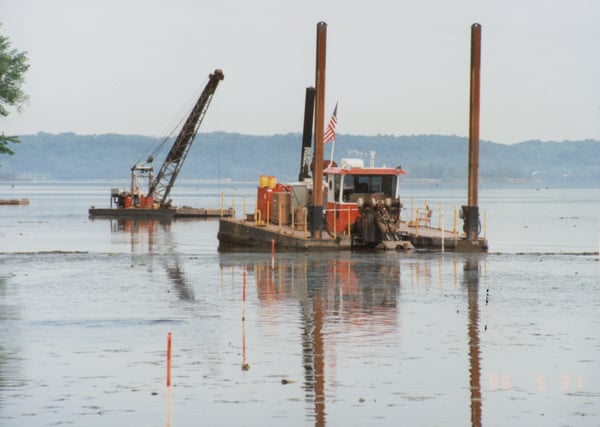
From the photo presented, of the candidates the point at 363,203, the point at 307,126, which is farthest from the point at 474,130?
the point at 307,126

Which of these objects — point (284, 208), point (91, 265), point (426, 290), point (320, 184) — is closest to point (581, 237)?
point (284, 208)

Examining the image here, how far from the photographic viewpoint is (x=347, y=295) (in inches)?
1123

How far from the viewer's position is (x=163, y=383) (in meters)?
16.7

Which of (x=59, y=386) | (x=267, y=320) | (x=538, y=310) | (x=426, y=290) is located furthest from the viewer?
(x=426, y=290)

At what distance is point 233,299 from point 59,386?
37.9ft

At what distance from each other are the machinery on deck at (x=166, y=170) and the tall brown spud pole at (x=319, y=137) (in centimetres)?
5699

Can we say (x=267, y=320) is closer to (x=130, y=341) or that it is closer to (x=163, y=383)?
(x=130, y=341)

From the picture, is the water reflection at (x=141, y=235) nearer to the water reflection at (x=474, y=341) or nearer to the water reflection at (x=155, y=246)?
the water reflection at (x=155, y=246)

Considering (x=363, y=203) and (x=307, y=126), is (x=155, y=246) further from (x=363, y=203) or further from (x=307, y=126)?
(x=363, y=203)

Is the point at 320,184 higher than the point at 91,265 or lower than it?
higher

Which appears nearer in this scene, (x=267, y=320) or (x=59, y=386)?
(x=59, y=386)

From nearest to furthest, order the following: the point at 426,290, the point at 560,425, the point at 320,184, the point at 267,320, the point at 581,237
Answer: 1. the point at 560,425
2. the point at 267,320
3. the point at 426,290
4. the point at 320,184
5. the point at 581,237

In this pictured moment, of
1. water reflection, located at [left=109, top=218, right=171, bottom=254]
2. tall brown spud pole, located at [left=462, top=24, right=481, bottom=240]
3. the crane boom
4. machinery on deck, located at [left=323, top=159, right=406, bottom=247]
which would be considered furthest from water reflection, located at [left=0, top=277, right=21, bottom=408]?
the crane boom

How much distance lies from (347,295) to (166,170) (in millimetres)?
81441
